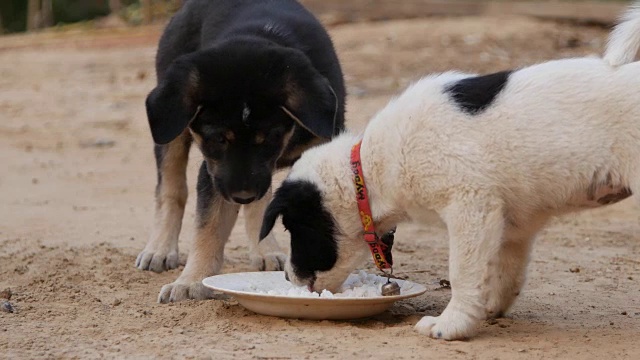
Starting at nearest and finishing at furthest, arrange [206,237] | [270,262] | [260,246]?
[206,237] < [270,262] < [260,246]

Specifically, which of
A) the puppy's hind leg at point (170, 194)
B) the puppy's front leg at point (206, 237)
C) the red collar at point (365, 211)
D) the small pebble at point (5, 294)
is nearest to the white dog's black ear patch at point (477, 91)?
the red collar at point (365, 211)

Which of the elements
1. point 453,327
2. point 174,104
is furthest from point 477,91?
point 174,104

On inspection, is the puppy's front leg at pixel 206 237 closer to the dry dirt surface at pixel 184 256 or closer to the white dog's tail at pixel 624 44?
the dry dirt surface at pixel 184 256

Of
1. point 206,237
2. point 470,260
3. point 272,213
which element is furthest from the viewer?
point 206,237

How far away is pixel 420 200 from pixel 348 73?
859 cm

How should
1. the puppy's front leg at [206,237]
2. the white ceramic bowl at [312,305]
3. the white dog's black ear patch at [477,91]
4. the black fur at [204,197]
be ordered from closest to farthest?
the white dog's black ear patch at [477,91]
the white ceramic bowl at [312,305]
the puppy's front leg at [206,237]
the black fur at [204,197]

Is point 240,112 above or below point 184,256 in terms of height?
above

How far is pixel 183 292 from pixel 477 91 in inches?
73.1

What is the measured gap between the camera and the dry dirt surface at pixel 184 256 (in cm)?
462

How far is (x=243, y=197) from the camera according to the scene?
5367mm

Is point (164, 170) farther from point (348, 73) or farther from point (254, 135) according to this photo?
point (348, 73)

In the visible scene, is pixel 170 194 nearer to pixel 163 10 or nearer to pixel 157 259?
pixel 157 259

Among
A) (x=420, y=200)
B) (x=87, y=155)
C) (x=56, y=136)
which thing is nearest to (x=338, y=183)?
(x=420, y=200)

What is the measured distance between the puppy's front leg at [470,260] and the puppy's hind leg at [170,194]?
2.36 m
